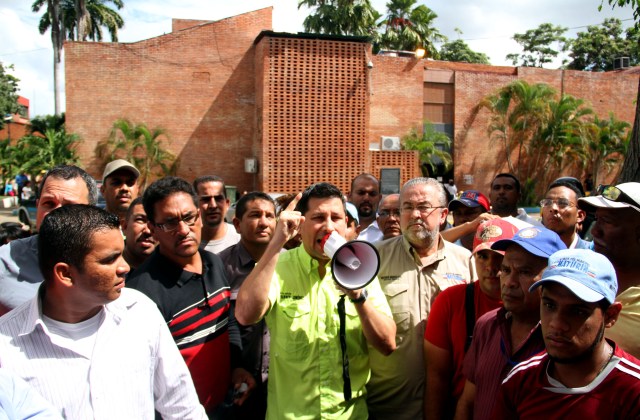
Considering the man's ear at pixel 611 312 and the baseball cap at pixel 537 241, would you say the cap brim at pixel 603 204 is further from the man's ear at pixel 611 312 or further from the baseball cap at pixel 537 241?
the man's ear at pixel 611 312

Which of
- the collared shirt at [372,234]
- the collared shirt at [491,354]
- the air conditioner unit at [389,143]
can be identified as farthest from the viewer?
the air conditioner unit at [389,143]

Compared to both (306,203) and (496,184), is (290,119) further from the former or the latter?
(306,203)

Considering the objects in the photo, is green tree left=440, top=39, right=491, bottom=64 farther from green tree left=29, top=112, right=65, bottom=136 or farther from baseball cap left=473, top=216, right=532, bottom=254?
baseball cap left=473, top=216, right=532, bottom=254

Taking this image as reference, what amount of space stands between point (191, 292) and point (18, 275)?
86cm

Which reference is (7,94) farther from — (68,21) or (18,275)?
(18,275)

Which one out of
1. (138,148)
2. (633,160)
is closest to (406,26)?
(138,148)

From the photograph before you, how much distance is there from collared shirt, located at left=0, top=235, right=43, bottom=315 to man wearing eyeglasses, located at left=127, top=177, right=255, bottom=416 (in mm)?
468

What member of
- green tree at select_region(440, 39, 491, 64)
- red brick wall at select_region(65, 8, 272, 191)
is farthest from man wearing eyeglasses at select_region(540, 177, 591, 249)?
green tree at select_region(440, 39, 491, 64)

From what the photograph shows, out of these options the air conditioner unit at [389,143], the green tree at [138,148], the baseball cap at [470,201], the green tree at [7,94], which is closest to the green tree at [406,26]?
the air conditioner unit at [389,143]

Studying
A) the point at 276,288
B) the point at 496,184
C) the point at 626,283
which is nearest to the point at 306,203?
the point at 276,288

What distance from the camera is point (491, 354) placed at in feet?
8.01

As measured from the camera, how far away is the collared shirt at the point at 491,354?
2336 mm

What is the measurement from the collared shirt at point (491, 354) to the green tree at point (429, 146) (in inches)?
860

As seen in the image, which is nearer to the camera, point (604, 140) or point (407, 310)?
point (407, 310)
